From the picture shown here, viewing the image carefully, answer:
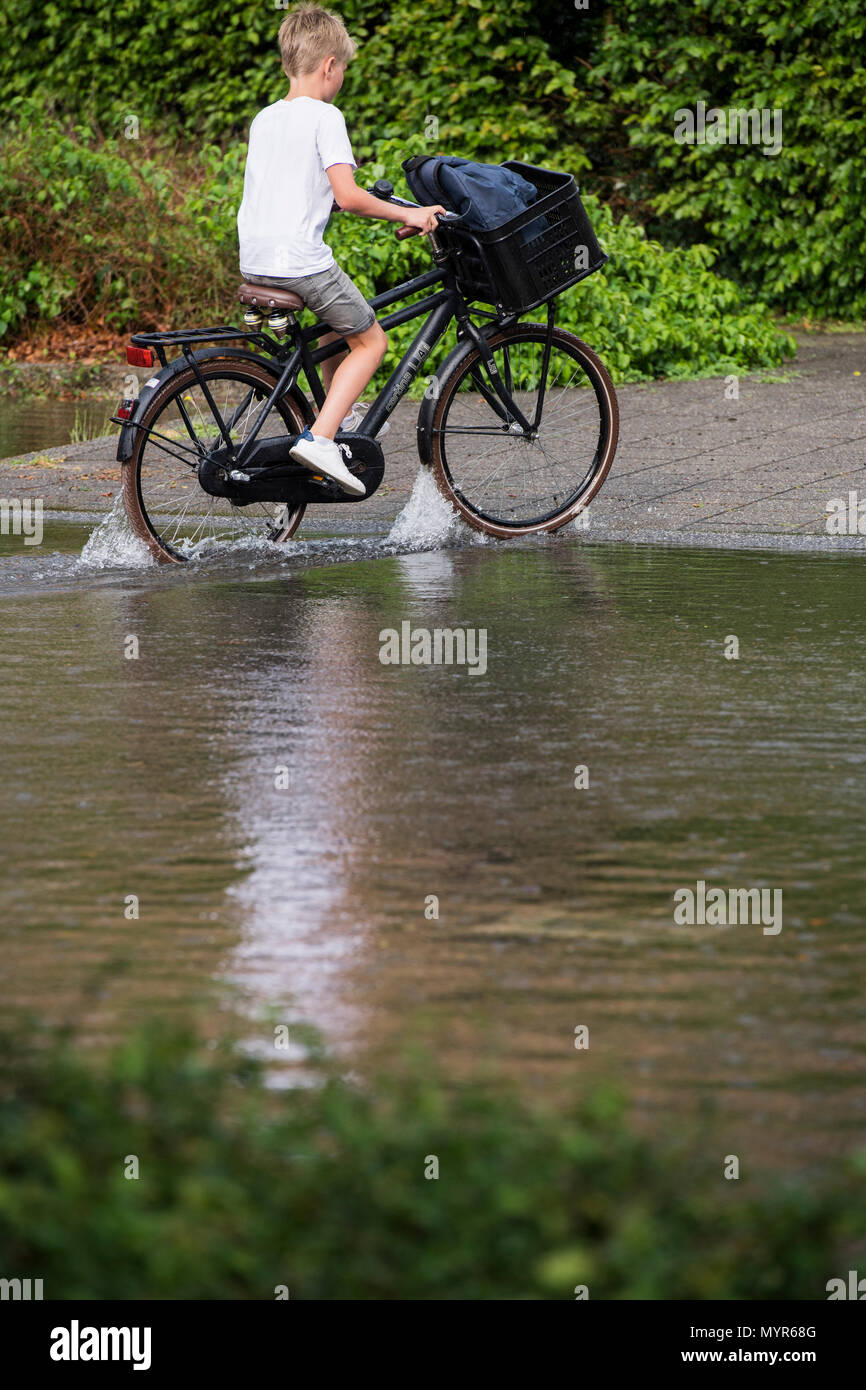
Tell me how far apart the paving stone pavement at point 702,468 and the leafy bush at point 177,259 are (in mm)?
673

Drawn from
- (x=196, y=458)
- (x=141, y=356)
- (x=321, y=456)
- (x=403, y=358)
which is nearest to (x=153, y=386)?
(x=141, y=356)

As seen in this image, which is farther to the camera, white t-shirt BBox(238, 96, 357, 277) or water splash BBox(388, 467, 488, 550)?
water splash BBox(388, 467, 488, 550)

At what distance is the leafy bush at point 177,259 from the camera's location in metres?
12.3

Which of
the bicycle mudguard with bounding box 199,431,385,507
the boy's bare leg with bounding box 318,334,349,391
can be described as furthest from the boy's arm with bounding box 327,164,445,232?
the bicycle mudguard with bounding box 199,431,385,507

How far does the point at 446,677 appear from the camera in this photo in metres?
5.61

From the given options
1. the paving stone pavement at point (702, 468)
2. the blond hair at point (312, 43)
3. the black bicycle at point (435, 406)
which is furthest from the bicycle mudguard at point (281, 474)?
the blond hair at point (312, 43)

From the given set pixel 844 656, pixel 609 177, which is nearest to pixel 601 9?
pixel 609 177

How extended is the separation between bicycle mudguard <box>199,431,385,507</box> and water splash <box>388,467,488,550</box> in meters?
0.37

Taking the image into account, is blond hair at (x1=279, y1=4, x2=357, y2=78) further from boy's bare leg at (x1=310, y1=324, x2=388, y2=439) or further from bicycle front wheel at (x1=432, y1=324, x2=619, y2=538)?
bicycle front wheel at (x1=432, y1=324, x2=619, y2=538)

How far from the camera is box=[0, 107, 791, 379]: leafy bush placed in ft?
40.3

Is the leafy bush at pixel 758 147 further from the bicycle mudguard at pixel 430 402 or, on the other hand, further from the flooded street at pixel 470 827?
the flooded street at pixel 470 827
